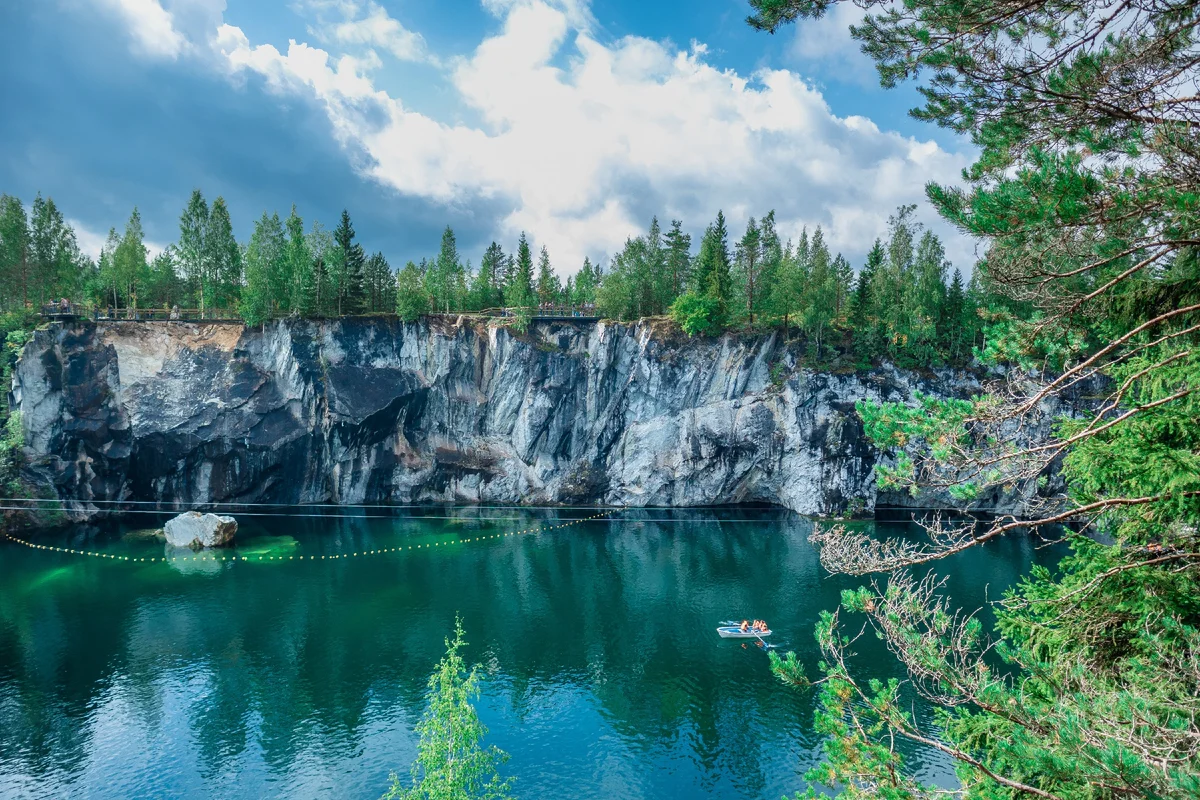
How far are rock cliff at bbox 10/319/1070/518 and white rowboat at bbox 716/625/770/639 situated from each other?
2543 centimetres

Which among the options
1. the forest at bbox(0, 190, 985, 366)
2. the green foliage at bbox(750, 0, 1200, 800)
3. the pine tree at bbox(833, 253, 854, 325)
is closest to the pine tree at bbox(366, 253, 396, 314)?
the forest at bbox(0, 190, 985, 366)

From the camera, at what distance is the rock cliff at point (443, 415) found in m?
52.9

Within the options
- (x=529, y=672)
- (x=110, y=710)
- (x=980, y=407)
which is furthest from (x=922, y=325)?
(x=110, y=710)

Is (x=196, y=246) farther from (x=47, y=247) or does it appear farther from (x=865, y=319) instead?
(x=865, y=319)

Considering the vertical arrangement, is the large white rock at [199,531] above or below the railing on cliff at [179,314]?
below

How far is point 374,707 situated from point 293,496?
1503 inches

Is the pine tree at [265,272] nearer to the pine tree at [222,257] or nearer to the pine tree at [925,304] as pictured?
the pine tree at [222,257]

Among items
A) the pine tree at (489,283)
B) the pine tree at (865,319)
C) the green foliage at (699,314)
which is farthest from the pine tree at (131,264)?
the pine tree at (865,319)

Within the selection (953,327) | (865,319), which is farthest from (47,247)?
(953,327)

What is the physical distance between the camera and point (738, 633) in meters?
32.0

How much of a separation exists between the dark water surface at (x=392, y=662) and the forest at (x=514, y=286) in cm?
1931

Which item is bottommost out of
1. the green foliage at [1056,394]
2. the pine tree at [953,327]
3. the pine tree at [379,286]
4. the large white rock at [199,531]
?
the large white rock at [199,531]

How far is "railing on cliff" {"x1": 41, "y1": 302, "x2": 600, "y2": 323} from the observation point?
5366cm

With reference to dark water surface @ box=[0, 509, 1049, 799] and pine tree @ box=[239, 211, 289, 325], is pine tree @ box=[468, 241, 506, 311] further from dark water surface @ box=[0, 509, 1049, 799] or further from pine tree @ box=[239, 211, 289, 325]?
dark water surface @ box=[0, 509, 1049, 799]
